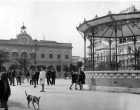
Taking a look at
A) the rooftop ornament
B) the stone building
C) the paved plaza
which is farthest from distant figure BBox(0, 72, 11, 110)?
the stone building

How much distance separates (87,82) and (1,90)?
433 inches

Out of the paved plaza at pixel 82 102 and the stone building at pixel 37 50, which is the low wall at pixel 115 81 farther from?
the stone building at pixel 37 50

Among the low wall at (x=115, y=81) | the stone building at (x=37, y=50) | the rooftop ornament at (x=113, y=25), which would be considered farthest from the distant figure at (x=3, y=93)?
the stone building at (x=37, y=50)

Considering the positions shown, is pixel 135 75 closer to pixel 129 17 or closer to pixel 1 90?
pixel 129 17

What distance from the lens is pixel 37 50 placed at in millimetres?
70312

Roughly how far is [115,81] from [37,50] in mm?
54871

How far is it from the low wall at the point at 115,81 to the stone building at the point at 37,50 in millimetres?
49095

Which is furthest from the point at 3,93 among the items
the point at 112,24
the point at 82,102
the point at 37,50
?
the point at 37,50

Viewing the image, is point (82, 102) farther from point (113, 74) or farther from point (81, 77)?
point (81, 77)

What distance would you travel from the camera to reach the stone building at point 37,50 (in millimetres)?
68688

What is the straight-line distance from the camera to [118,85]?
16.3m

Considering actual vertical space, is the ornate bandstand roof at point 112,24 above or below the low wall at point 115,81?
above

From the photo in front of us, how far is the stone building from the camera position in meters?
68.7

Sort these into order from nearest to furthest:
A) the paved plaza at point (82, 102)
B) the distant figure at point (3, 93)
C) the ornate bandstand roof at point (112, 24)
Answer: the distant figure at point (3, 93), the paved plaza at point (82, 102), the ornate bandstand roof at point (112, 24)
